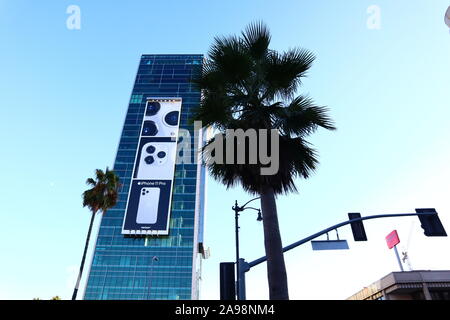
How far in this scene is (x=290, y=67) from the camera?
28.6ft

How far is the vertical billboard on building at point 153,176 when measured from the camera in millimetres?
86688

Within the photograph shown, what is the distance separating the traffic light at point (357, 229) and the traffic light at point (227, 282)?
5.54 meters

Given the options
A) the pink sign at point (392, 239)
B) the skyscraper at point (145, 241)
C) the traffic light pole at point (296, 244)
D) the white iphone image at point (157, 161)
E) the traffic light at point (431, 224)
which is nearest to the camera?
the traffic light pole at point (296, 244)

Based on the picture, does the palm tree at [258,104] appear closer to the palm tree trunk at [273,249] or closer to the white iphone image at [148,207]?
the palm tree trunk at [273,249]

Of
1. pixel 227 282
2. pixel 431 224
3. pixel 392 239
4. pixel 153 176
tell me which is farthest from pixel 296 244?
pixel 153 176

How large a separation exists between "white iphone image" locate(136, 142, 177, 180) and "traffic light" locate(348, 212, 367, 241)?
82.7m

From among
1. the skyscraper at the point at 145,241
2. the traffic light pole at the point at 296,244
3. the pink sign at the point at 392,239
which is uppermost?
the skyscraper at the point at 145,241

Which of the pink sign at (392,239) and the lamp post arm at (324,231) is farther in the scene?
the pink sign at (392,239)

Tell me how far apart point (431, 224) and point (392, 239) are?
92.1ft

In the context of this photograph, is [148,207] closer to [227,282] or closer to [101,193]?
[101,193]

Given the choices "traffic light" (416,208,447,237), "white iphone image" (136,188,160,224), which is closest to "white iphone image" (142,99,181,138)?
"white iphone image" (136,188,160,224)

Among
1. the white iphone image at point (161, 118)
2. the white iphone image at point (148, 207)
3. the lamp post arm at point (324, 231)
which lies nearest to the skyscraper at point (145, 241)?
the white iphone image at point (148, 207)

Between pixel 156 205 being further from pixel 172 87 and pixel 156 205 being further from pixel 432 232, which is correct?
pixel 432 232
